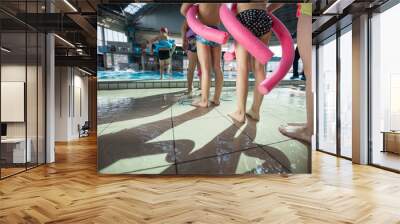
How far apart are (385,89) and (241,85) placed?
303 cm

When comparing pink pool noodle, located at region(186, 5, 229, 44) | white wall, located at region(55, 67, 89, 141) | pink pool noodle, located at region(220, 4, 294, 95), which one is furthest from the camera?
white wall, located at region(55, 67, 89, 141)

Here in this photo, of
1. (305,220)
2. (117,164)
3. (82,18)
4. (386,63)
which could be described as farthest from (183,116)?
(386,63)

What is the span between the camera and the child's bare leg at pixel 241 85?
588 cm

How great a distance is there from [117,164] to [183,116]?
1383mm

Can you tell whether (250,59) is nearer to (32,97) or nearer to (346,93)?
(346,93)

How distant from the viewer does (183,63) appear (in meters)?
5.95

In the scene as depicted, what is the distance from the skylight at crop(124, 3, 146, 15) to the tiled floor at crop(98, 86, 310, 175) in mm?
1345

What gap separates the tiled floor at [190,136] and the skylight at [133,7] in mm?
1345

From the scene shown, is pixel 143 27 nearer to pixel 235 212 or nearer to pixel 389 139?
pixel 235 212

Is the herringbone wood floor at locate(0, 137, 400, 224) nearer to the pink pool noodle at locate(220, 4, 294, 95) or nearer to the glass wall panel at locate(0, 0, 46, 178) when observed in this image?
the glass wall panel at locate(0, 0, 46, 178)

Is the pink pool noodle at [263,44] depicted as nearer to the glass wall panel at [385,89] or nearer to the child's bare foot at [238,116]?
the child's bare foot at [238,116]

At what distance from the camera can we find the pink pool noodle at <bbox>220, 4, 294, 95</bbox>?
567 cm

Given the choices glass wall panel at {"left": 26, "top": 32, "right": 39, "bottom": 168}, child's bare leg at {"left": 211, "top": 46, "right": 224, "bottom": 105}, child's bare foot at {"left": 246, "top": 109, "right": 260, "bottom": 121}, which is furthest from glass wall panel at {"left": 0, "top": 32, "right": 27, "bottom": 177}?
child's bare foot at {"left": 246, "top": 109, "right": 260, "bottom": 121}

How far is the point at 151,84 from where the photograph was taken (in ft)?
19.1
